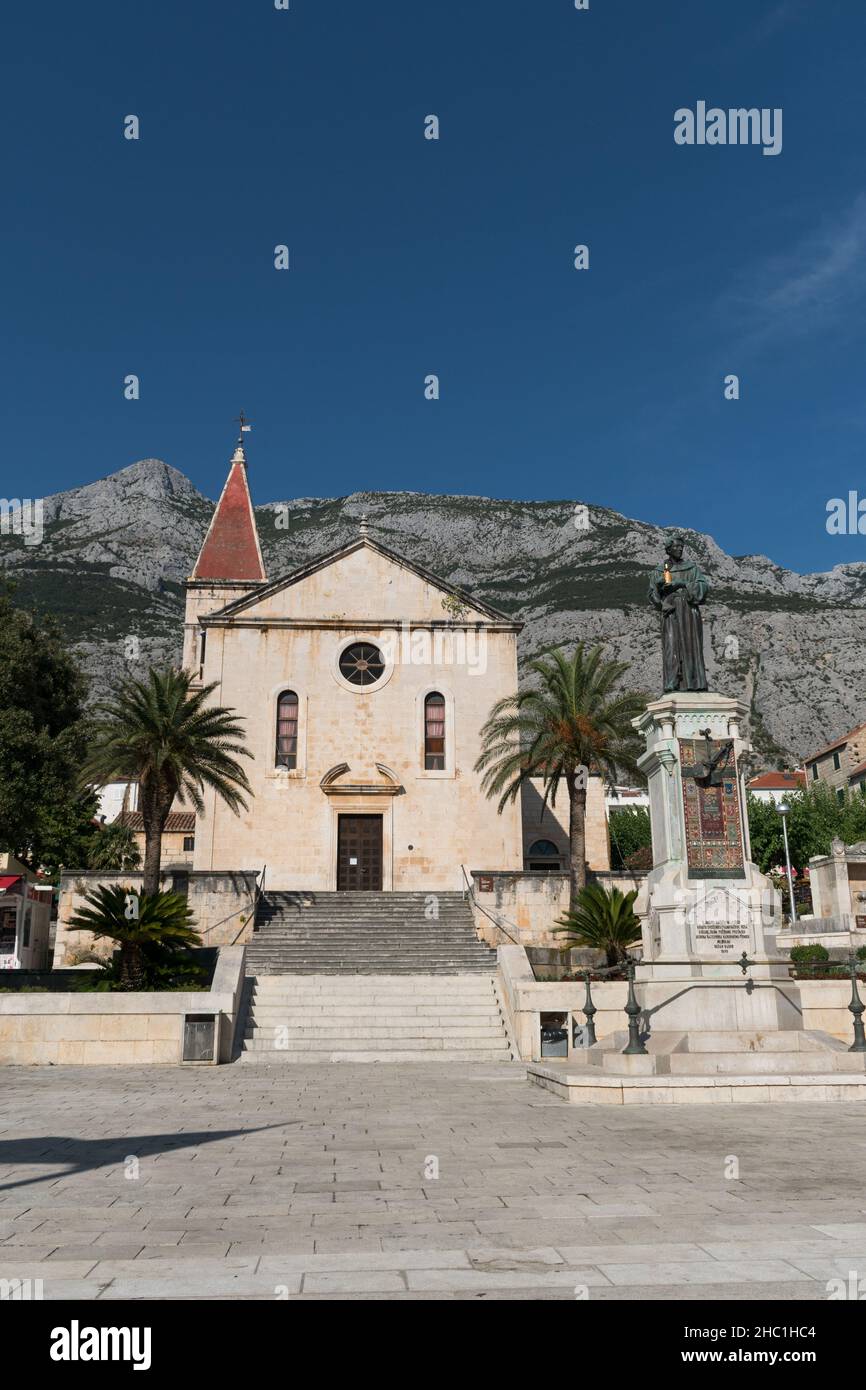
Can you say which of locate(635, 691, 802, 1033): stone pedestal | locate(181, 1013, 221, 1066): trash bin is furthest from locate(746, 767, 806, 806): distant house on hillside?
locate(181, 1013, 221, 1066): trash bin

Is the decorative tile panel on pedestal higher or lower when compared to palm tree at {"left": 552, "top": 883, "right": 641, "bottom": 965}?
higher

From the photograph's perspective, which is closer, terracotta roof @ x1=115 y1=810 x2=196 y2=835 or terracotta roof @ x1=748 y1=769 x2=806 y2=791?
terracotta roof @ x1=115 y1=810 x2=196 y2=835

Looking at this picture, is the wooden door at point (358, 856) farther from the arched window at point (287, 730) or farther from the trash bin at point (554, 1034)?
the trash bin at point (554, 1034)

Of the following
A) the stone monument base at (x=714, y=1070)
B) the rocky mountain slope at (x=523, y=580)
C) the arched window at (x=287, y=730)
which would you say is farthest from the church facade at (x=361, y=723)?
the rocky mountain slope at (x=523, y=580)

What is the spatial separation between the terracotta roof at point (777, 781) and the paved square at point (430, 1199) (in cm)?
7212

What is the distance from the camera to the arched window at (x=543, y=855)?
38188mm

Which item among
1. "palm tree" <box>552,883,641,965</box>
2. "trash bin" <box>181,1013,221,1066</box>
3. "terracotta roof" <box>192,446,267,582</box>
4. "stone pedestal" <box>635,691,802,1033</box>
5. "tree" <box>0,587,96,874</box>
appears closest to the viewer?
"stone pedestal" <box>635,691,802,1033</box>

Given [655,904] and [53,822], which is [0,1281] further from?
[53,822]

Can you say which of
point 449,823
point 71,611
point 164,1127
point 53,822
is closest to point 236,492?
point 53,822

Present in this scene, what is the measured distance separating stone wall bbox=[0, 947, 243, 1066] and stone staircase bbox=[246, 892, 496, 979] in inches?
171

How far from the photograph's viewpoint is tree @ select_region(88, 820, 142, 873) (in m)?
43.8

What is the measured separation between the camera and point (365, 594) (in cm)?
3531

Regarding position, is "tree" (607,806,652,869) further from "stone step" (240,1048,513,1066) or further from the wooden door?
"stone step" (240,1048,513,1066)

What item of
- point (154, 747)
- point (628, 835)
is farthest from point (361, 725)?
point (628, 835)
